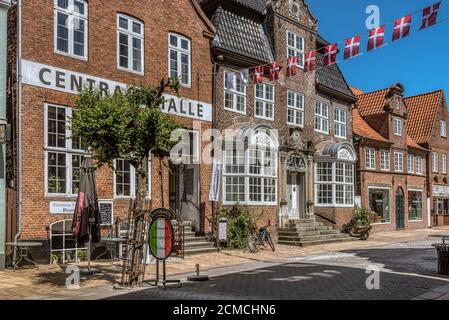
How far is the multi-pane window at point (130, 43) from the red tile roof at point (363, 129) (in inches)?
608

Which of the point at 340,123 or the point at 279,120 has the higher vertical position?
the point at 340,123

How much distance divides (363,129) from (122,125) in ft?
72.0

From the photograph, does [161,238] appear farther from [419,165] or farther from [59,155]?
[419,165]

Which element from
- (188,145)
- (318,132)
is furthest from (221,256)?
(318,132)

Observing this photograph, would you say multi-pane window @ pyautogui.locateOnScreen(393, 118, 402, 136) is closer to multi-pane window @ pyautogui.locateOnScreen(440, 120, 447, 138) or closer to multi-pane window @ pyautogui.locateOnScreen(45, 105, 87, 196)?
multi-pane window @ pyautogui.locateOnScreen(440, 120, 447, 138)

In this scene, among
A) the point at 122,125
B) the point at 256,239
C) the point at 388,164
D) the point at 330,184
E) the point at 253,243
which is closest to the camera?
the point at 122,125

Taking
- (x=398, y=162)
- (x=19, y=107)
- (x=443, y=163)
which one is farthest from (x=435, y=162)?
(x=19, y=107)

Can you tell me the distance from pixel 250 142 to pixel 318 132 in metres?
6.05

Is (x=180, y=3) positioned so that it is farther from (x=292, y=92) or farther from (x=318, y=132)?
(x=318, y=132)

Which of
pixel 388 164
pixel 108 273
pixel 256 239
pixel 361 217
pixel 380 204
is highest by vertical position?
pixel 388 164

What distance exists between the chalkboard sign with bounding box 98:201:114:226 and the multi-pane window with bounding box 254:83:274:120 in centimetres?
811

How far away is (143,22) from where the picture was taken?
650 inches

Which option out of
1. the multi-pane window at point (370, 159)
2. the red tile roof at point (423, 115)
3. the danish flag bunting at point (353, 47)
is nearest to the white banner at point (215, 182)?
the danish flag bunting at point (353, 47)

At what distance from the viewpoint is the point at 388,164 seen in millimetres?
29906
